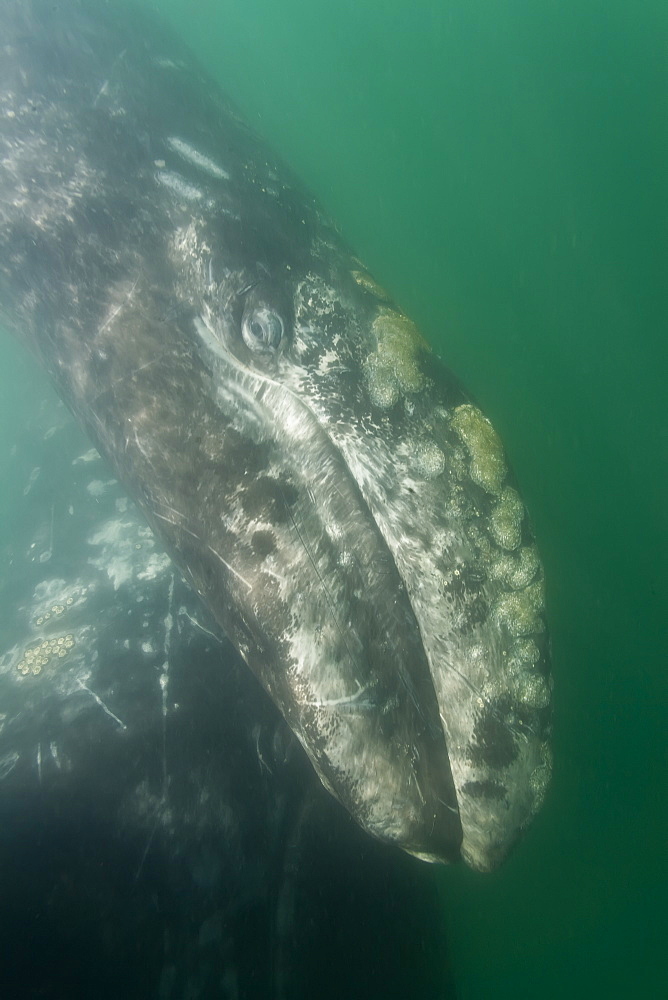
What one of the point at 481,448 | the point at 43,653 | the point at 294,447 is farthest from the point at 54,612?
the point at 481,448

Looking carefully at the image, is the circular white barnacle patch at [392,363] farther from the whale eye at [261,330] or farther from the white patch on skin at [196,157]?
the white patch on skin at [196,157]

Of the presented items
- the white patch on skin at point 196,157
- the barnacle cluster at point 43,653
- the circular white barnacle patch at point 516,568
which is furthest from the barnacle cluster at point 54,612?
the circular white barnacle patch at point 516,568

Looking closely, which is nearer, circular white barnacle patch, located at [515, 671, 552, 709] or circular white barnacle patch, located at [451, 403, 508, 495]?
circular white barnacle patch, located at [515, 671, 552, 709]

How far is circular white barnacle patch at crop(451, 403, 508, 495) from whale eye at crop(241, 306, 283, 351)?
1772 millimetres

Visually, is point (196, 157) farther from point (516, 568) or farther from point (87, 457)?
point (87, 457)

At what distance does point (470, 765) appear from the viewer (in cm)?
431

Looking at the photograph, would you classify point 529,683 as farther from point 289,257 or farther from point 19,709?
point 19,709

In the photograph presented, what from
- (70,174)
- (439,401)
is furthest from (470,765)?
(70,174)

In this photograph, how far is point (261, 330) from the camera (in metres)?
4.94

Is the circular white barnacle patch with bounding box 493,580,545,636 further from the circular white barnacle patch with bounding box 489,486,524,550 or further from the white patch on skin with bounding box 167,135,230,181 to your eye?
the white patch on skin with bounding box 167,135,230,181

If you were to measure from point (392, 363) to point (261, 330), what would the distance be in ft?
4.00

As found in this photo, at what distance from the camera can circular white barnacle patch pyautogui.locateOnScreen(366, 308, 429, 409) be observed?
502 cm

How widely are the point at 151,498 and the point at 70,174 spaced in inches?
131

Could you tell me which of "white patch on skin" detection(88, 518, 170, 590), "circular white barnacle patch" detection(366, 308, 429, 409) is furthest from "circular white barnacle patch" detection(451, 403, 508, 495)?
"white patch on skin" detection(88, 518, 170, 590)
